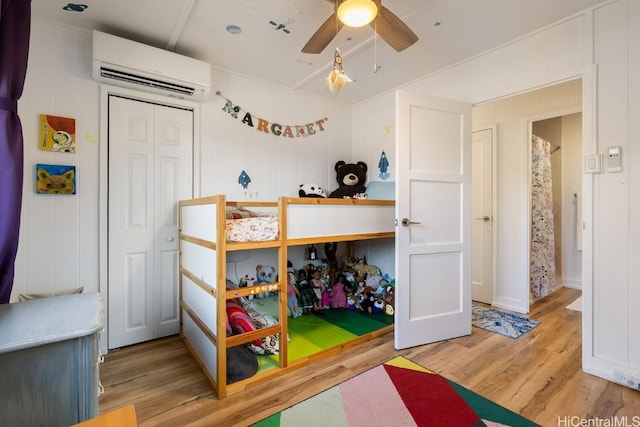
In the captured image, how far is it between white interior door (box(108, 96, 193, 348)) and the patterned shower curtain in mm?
3767

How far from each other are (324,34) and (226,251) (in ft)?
4.54

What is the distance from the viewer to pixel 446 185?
2385 mm

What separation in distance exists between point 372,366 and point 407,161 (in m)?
1.49

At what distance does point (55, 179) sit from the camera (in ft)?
6.61

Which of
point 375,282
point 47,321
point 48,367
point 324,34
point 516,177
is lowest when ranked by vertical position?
point 375,282

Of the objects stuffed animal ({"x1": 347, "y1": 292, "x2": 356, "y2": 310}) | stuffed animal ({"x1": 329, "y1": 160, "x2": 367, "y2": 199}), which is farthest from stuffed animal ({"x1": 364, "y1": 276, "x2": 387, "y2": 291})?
stuffed animal ({"x1": 329, "y1": 160, "x2": 367, "y2": 199})

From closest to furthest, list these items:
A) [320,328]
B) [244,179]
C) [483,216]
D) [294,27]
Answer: [294,27]
[320,328]
[244,179]
[483,216]

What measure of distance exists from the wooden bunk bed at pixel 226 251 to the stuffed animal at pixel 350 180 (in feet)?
2.88

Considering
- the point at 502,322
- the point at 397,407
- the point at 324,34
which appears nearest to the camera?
the point at 397,407

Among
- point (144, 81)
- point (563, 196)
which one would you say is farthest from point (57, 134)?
point (563, 196)

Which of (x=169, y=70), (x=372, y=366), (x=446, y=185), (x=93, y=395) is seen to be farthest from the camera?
(x=446, y=185)

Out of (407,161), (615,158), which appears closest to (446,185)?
(407,161)

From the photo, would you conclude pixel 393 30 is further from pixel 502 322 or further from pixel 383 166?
pixel 502 322

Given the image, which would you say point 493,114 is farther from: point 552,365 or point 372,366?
point 372,366
